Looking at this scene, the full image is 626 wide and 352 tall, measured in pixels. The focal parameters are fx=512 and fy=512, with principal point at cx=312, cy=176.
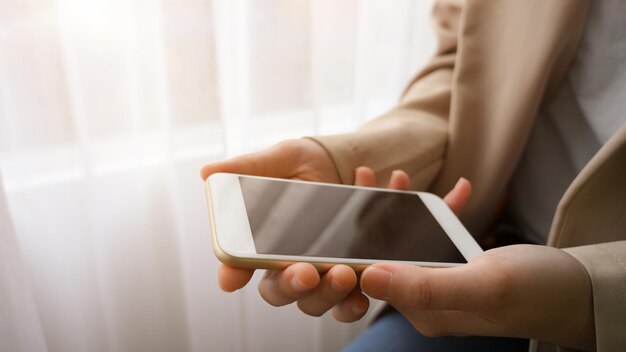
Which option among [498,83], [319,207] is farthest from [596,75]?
[319,207]

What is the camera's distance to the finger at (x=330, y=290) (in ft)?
1.24

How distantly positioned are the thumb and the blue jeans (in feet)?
0.69

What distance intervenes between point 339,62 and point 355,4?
9 centimetres

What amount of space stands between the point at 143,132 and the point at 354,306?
0.36 meters

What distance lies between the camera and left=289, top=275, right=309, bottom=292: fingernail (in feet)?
1.20

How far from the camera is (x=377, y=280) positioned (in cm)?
34

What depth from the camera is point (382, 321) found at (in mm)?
592

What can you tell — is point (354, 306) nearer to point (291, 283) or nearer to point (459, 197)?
point (291, 283)

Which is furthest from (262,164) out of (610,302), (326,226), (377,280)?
(610,302)

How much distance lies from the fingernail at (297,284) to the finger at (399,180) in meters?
0.23

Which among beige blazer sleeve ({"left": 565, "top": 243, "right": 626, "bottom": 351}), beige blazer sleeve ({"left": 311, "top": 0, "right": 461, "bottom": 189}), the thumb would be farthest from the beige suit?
the thumb

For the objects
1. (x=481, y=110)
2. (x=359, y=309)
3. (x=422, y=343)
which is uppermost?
(x=481, y=110)

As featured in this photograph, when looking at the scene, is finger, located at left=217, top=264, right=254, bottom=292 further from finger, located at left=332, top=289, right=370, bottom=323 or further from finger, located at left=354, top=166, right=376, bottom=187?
finger, located at left=354, top=166, right=376, bottom=187

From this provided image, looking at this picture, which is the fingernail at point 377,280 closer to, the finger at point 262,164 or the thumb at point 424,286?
the thumb at point 424,286
